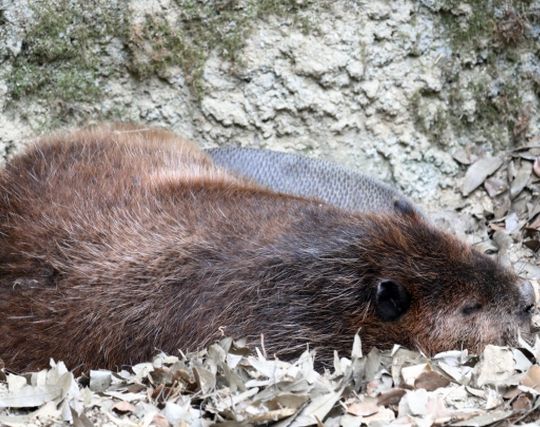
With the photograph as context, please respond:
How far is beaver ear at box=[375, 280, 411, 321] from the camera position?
427 cm

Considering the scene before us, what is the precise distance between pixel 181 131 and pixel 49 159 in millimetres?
1816

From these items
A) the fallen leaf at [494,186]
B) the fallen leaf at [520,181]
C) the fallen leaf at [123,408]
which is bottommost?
the fallen leaf at [494,186]

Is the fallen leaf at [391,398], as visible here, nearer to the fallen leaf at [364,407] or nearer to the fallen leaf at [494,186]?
the fallen leaf at [364,407]

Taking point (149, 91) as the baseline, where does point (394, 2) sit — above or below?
above

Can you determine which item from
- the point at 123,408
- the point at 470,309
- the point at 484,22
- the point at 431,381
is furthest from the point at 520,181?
the point at 123,408

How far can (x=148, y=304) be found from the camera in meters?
4.33

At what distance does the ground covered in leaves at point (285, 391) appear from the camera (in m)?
3.49

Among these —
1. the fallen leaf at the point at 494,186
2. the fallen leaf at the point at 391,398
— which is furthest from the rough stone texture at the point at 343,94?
the fallen leaf at the point at 391,398

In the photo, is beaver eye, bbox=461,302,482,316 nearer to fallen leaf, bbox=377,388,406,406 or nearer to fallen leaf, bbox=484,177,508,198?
fallen leaf, bbox=377,388,406,406

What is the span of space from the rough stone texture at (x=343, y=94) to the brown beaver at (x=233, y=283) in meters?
2.11

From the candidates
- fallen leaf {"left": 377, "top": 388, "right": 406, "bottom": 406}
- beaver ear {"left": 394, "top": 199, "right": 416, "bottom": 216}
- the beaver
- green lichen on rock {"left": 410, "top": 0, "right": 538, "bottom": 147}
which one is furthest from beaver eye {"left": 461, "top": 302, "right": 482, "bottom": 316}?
green lichen on rock {"left": 410, "top": 0, "right": 538, "bottom": 147}

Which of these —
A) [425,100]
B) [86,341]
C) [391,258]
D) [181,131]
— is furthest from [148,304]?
[425,100]

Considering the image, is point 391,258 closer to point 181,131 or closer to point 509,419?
point 509,419

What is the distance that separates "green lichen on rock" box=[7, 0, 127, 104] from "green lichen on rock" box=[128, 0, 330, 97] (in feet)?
0.69
